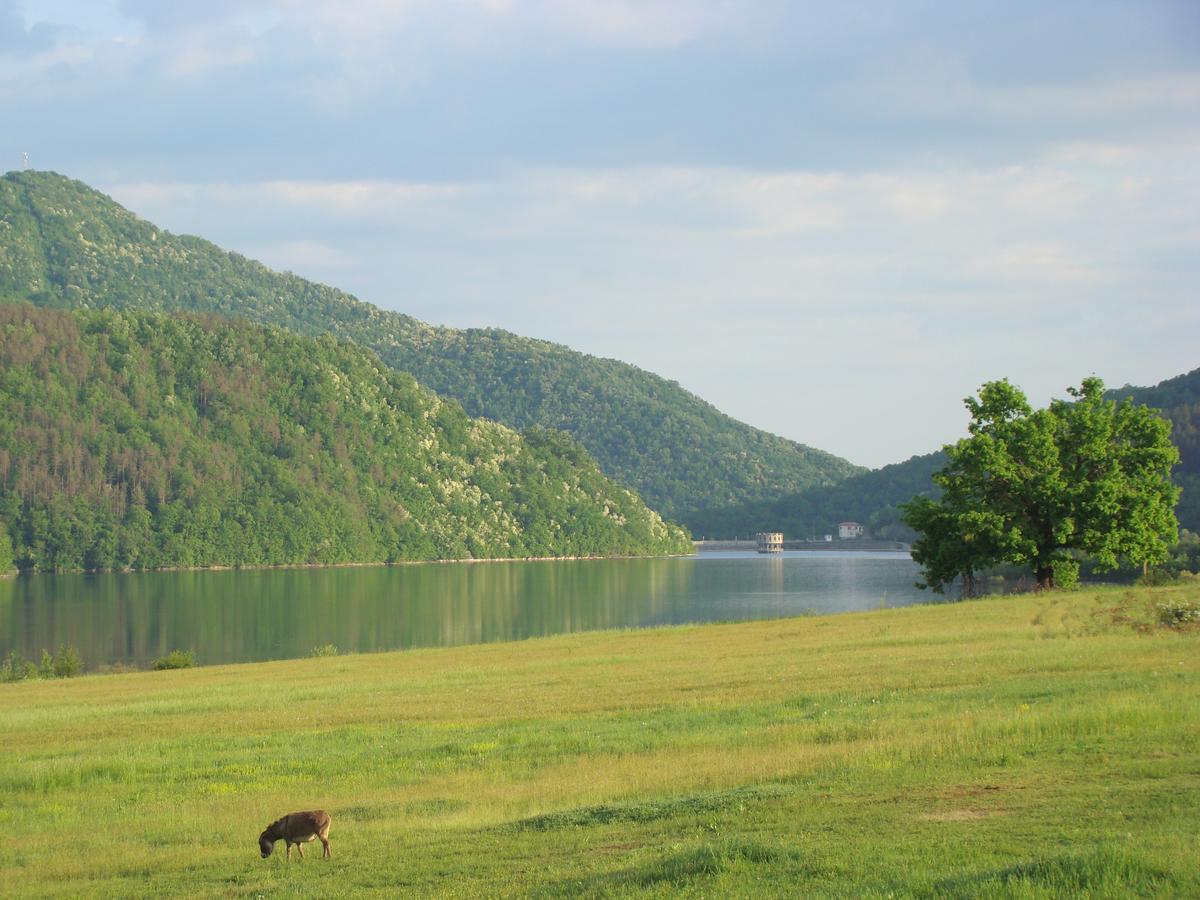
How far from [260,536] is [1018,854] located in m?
190

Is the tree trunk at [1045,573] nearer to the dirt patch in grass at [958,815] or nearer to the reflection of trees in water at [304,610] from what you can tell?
the reflection of trees in water at [304,610]

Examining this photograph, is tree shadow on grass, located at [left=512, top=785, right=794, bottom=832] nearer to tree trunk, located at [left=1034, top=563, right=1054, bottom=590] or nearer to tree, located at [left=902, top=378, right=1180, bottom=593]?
tree, located at [left=902, top=378, right=1180, bottom=593]

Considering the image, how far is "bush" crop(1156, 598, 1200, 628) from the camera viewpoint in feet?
98.7

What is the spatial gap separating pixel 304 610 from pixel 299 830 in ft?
271

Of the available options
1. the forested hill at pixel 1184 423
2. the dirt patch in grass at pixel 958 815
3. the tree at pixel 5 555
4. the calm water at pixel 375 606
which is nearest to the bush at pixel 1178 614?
the dirt patch in grass at pixel 958 815

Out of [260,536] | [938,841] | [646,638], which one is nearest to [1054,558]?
[646,638]

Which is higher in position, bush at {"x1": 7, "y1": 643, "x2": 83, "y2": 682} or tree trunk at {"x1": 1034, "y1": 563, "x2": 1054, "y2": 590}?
tree trunk at {"x1": 1034, "y1": 563, "x2": 1054, "y2": 590}

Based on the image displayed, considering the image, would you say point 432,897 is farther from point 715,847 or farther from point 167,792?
point 167,792

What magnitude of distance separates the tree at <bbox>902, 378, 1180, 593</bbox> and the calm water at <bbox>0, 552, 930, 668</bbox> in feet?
44.9

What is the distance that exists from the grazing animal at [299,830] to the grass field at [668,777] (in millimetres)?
220

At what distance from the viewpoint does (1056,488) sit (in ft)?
163

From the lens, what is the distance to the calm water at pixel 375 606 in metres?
71.2

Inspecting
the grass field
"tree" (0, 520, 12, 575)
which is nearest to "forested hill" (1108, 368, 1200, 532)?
the grass field

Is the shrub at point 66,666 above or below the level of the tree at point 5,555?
below
